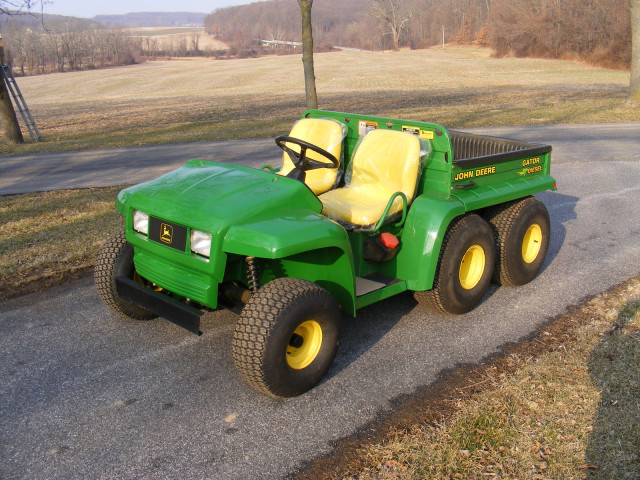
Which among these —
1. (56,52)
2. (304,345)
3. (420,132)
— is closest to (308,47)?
(420,132)

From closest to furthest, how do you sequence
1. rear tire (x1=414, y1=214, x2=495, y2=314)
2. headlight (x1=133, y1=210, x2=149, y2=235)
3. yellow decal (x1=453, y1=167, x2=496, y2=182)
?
headlight (x1=133, y1=210, x2=149, y2=235)
rear tire (x1=414, y1=214, x2=495, y2=314)
yellow decal (x1=453, y1=167, x2=496, y2=182)

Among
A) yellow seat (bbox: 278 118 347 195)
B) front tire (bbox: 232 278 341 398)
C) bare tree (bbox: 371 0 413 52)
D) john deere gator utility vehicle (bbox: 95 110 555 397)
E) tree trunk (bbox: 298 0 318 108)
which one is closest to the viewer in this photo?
front tire (bbox: 232 278 341 398)

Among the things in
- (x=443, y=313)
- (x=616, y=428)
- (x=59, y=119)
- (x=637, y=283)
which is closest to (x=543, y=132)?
(x=637, y=283)

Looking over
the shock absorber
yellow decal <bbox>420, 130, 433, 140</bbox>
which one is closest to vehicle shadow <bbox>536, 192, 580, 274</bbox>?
yellow decal <bbox>420, 130, 433, 140</bbox>

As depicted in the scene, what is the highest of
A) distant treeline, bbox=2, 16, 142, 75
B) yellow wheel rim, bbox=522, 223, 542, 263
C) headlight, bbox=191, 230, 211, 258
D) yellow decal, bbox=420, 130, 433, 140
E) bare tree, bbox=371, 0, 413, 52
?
bare tree, bbox=371, 0, 413, 52

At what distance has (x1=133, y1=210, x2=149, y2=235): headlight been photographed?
370 centimetres

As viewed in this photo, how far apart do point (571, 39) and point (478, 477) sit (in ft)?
165

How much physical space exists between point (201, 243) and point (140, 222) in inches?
23.4

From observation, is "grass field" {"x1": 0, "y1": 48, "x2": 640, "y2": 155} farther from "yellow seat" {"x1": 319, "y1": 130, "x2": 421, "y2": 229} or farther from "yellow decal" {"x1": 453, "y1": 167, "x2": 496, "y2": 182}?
"yellow decal" {"x1": 453, "y1": 167, "x2": 496, "y2": 182}

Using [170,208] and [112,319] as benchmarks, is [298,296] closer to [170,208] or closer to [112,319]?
[170,208]

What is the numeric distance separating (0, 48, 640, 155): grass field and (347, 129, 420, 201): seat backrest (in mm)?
9373

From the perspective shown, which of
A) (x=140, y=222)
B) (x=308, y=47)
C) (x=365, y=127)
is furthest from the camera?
(x=308, y=47)

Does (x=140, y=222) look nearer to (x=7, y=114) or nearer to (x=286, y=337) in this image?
(x=286, y=337)

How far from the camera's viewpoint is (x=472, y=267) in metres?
4.70
